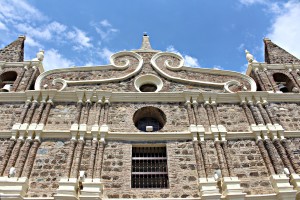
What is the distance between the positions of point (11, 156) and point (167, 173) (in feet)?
18.1

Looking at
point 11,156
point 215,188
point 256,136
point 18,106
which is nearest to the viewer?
point 215,188

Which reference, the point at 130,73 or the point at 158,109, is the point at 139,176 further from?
the point at 130,73

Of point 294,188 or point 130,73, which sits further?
point 130,73

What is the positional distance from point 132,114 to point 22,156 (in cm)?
441

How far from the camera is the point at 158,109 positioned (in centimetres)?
1324

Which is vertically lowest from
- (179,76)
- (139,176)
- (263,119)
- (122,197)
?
(122,197)

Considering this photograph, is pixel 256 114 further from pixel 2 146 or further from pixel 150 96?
pixel 2 146

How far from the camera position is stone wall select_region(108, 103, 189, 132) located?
12.5 meters

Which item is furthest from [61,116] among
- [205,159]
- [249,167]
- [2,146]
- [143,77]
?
[249,167]

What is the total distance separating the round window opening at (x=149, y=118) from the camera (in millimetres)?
13183

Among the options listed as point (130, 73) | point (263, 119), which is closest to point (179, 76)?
point (130, 73)

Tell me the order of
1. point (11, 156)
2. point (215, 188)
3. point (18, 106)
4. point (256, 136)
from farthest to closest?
point (18, 106) → point (256, 136) → point (11, 156) → point (215, 188)

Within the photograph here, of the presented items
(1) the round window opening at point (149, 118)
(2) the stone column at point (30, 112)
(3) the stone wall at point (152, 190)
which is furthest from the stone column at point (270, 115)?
(2) the stone column at point (30, 112)

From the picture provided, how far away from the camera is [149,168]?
1169 centimetres
